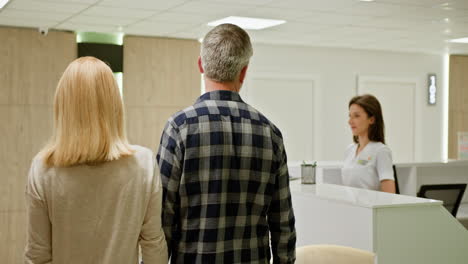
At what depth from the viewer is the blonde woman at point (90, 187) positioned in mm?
1864

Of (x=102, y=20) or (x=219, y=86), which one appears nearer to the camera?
(x=219, y=86)

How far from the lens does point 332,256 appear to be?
2654 mm

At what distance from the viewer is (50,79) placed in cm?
724

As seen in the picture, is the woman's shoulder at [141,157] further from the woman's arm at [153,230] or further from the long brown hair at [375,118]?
the long brown hair at [375,118]

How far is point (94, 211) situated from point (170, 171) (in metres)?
0.26

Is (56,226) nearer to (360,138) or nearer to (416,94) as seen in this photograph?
(360,138)

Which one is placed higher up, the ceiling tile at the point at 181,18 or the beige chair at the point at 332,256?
the ceiling tile at the point at 181,18

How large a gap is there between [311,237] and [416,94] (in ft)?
22.1

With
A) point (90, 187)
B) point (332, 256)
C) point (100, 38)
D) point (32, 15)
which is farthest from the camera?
point (100, 38)

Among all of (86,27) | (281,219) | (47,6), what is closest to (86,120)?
(281,219)

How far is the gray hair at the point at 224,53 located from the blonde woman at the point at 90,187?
321mm

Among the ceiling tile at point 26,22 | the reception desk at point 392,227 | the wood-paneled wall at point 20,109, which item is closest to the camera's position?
the reception desk at point 392,227

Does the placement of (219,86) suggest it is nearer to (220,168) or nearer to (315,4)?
(220,168)

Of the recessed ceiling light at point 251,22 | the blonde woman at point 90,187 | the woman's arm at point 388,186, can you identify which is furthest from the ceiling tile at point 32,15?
the blonde woman at point 90,187
